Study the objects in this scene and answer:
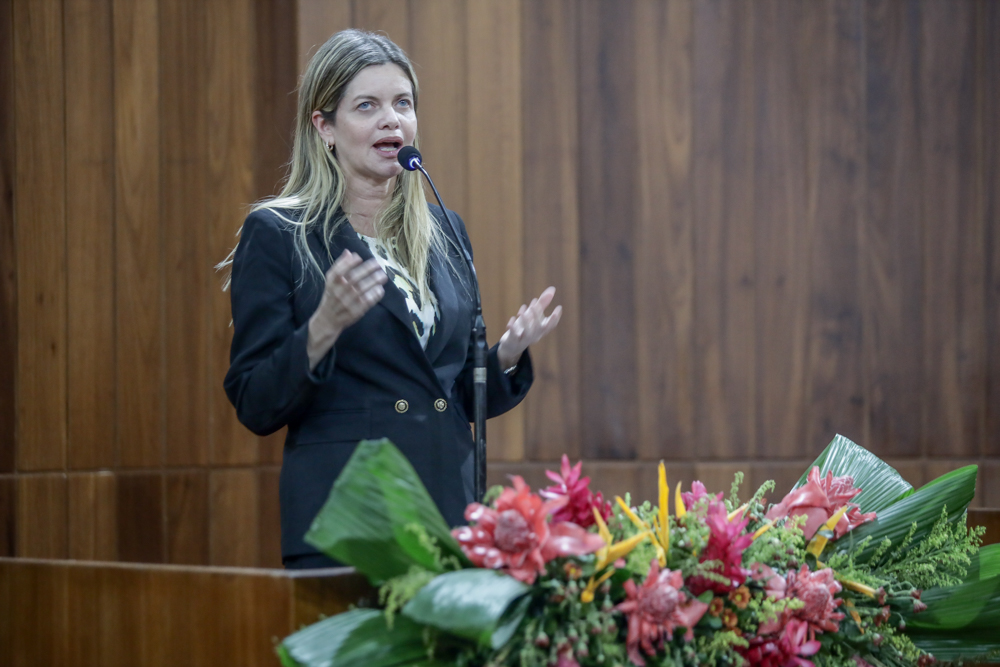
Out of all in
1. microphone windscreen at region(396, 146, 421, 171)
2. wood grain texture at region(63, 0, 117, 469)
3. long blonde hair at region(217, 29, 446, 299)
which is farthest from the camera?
wood grain texture at region(63, 0, 117, 469)

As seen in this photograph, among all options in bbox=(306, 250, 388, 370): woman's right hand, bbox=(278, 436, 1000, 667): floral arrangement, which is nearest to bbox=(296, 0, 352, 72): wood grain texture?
bbox=(306, 250, 388, 370): woman's right hand

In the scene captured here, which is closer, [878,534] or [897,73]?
[878,534]

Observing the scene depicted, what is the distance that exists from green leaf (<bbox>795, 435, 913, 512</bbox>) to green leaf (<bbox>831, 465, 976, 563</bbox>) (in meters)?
0.05

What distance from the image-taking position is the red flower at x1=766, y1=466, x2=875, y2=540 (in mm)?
1177

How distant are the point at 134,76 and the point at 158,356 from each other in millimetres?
840

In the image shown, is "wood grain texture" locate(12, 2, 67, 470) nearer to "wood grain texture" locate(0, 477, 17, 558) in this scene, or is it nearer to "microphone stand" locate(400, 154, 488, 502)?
"wood grain texture" locate(0, 477, 17, 558)

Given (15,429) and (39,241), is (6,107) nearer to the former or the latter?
(39,241)

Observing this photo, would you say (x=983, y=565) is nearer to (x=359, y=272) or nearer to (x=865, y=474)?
(x=865, y=474)

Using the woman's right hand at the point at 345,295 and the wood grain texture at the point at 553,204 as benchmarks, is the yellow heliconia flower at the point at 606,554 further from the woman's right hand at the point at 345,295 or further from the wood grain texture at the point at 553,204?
the wood grain texture at the point at 553,204

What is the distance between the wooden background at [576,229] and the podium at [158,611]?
1757 millimetres

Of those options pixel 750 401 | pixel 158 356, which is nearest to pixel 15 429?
pixel 158 356

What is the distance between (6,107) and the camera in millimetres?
3248

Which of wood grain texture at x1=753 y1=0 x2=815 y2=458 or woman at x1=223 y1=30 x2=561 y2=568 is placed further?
wood grain texture at x1=753 y1=0 x2=815 y2=458

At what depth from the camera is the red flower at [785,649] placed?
1.04m
